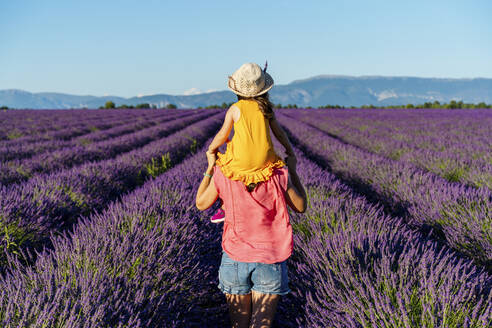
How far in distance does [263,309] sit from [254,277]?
17cm

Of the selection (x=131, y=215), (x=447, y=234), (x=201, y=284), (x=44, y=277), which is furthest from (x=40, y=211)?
(x=447, y=234)

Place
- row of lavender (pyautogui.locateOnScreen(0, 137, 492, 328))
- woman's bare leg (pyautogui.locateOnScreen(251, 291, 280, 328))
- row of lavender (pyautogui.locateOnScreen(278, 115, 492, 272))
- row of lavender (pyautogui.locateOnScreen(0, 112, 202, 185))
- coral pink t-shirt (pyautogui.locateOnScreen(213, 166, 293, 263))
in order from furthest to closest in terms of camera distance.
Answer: row of lavender (pyautogui.locateOnScreen(0, 112, 202, 185))
row of lavender (pyautogui.locateOnScreen(278, 115, 492, 272))
woman's bare leg (pyautogui.locateOnScreen(251, 291, 280, 328))
coral pink t-shirt (pyautogui.locateOnScreen(213, 166, 293, 263))
row of lavender (pyautogui.locateOnScreen(0, 137, 492, 328))

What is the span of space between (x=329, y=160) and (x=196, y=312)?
591cm

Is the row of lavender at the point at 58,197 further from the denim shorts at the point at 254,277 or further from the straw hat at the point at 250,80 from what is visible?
the straw hat at the point at 250,80

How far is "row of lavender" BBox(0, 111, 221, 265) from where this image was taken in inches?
108

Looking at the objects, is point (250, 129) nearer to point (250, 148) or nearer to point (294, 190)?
point (250, 148)

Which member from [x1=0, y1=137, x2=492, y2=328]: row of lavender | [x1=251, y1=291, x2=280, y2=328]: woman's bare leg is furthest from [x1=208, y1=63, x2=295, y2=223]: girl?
[x1=0, y1=137, x2=492, y2=328]: row of lavender

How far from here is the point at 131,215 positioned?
261cm

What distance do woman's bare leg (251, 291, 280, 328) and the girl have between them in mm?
581

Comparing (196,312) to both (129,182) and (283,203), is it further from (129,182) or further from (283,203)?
(129,182)

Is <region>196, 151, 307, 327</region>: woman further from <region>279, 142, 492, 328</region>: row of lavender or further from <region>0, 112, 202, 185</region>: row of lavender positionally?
<region>0, 112, 202, 185</region>: row of lavender

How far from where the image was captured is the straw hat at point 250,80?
1.32 meters

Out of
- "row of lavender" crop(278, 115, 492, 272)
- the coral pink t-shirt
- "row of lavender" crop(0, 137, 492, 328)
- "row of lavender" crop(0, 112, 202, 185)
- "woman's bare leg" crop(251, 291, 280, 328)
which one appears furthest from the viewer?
"row of lavender" crop(0, 112, 202, 185)

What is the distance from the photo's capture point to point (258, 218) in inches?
57.3
